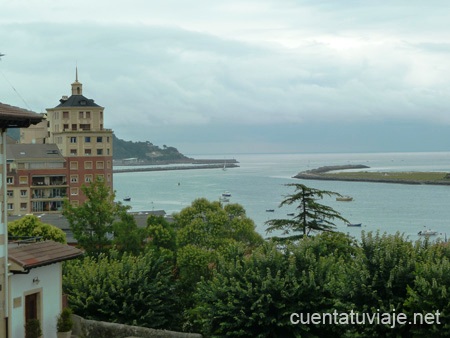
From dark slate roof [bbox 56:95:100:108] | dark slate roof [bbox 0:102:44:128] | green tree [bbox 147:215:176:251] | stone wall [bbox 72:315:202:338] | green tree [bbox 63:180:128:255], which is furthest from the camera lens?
dark slate roof [bbox 56:95:100:108]

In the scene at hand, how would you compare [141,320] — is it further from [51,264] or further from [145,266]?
[51,264]

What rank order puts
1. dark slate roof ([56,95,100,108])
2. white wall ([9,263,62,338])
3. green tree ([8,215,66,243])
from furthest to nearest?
dark slate roof ([56,95,100,108])
green tree ([8,215,66,243])
white wall ([9,263,62,338])

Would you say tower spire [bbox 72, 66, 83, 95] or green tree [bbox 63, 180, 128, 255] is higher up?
tower spire [bbox 72, 66, 83, 95]

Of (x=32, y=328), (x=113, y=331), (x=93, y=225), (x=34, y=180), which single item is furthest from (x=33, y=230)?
(x=34, y=180)

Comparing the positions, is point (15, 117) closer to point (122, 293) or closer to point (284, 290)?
point (284, 290)

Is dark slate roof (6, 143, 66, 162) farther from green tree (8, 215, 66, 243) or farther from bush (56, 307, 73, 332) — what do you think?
bush (56, 307, 73, 332)

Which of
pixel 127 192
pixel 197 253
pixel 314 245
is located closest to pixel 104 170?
pixel 197 253

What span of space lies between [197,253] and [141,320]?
20.5 feet

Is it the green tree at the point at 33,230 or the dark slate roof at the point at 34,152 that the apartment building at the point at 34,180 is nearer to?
the dark slate roof at the point at 34,152

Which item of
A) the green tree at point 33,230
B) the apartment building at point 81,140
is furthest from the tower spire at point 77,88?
the green tree at point 33,230

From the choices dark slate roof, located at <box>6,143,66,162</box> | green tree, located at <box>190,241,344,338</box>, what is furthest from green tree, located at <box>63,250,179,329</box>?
dark slate roof, located at <box>6,143,66,162</box>

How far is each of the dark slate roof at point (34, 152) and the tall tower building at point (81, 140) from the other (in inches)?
38.5

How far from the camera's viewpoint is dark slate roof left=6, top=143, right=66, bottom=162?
3676 inches

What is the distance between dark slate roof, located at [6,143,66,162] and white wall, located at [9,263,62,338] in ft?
251
